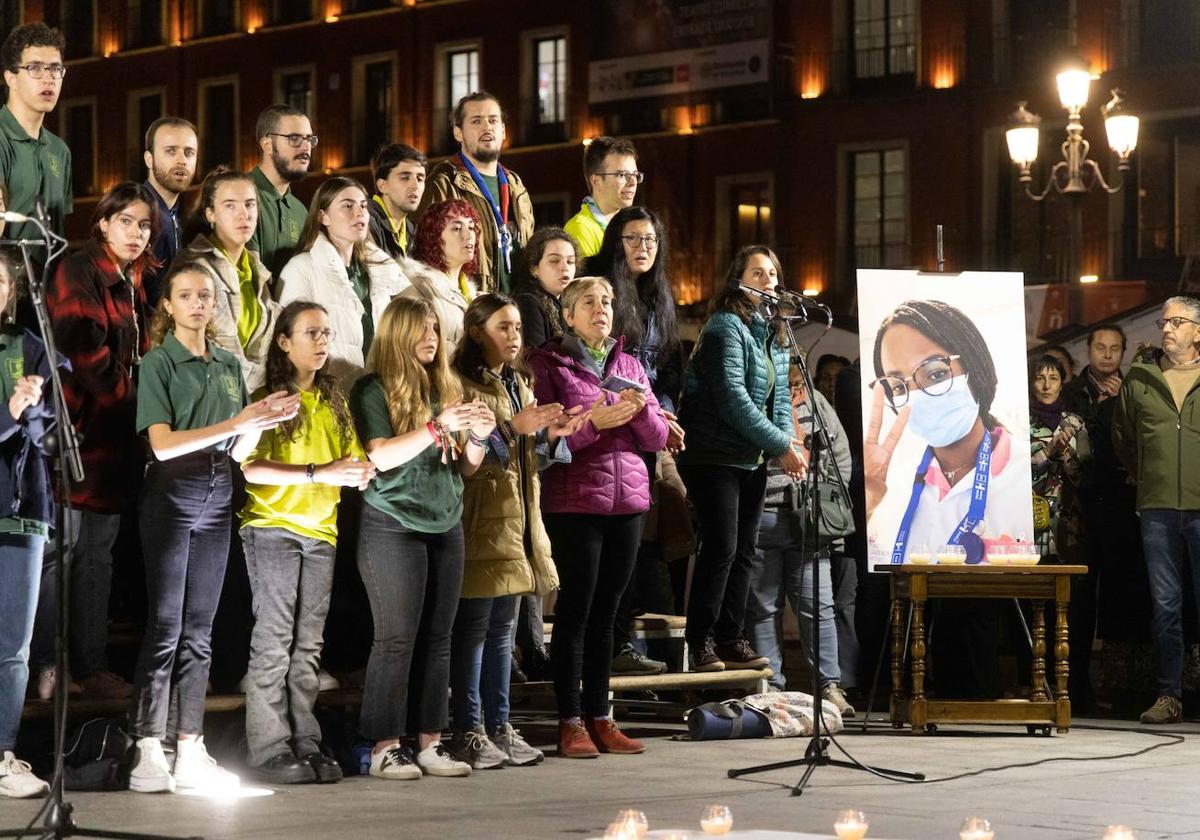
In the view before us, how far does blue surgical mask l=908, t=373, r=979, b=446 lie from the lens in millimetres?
9680

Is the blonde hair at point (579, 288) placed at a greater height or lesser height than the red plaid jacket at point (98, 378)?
greater

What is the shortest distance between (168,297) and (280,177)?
155 cm

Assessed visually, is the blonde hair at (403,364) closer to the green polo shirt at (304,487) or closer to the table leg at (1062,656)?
the green polo shirt at (304,487)

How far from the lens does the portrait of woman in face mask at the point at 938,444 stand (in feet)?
31.2

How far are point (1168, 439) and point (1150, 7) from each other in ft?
67.1

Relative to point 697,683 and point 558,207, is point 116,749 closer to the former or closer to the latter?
point 697,683

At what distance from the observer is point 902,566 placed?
922 centimetres

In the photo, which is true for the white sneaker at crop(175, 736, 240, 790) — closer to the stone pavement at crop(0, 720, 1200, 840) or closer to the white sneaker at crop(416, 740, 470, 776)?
the stone pavement at crop(0, 720, 1200, 840)

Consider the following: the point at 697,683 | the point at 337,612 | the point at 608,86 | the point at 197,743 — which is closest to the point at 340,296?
the point at 337,612

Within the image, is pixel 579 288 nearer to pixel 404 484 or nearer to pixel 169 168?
pixel 404 484

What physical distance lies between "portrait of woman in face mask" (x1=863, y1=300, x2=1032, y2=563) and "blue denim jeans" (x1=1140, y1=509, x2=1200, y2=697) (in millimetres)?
938

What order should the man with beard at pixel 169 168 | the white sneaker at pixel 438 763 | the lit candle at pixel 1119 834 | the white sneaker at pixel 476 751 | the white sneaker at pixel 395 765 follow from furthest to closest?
the man with beard at pixel 169 168
the white sneaker at pixel 476 751
the white sneaker at pixel 438 763
the white sneaker at pixel 395 765
the lit candle at pixel 1119 834

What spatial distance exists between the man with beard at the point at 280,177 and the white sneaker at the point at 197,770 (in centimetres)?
222

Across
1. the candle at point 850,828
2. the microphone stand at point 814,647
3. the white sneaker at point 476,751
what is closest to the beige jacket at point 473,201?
the microphone stand at point 814,647
